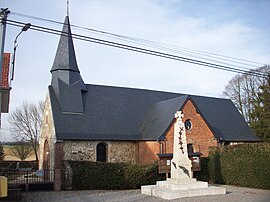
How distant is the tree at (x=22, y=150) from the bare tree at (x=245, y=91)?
2721cm

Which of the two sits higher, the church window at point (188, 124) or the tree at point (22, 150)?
A: the church window at point (188, 124)

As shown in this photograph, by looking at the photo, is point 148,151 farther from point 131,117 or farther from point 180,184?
point 180,184

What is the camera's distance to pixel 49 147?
21.8m

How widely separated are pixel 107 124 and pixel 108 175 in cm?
588

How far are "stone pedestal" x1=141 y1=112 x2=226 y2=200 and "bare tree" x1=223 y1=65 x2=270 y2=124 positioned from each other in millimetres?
24080

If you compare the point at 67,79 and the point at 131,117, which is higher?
the point at 67,79

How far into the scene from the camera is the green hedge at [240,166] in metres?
16.3

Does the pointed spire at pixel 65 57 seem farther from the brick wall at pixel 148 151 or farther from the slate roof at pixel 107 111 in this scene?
the brick wall at pixel 148 151

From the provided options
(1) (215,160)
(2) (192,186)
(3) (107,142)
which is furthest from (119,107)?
(2) (192,186)

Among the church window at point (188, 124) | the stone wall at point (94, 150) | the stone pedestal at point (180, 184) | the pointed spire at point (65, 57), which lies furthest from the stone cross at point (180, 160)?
the pointed spire at point (65, 57)

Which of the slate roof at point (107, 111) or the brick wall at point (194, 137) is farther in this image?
the brick wall at point (194, 137)

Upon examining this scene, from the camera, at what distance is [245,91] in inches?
1576

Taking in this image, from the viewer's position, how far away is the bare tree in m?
37.8

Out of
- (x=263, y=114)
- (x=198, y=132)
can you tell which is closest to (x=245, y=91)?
(x=263, y=114)
